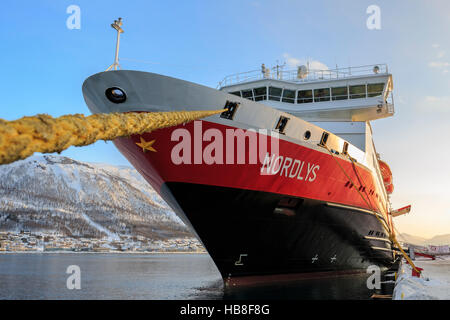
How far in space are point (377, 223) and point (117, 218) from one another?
446 ft

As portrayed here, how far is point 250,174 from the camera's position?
8945 mm

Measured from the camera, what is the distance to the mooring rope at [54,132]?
2.33 m

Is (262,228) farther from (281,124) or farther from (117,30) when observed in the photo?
(117,30)

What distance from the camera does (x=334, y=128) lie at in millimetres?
13148

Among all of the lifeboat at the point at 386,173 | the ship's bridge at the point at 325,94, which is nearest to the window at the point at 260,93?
the ship's bridge at the point at 325,94

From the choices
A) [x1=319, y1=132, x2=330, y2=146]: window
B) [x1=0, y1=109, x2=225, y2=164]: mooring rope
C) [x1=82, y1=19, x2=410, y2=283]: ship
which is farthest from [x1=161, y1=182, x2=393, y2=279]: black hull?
[x1=0, y1=109, x2=225, y2=164]: mooring rope

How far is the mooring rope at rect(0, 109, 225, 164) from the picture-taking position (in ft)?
7.64

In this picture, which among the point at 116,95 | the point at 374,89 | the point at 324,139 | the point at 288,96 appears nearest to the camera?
the point at 116,95

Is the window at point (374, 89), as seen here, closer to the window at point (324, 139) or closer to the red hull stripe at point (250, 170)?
the red hull stripe at point (250, 170)

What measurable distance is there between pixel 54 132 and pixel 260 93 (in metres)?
12.9

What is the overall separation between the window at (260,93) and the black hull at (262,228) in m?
6.24

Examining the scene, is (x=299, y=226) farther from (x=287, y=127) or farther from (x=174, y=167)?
(x=174, y=167)

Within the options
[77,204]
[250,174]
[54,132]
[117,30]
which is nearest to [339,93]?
[250,174]
